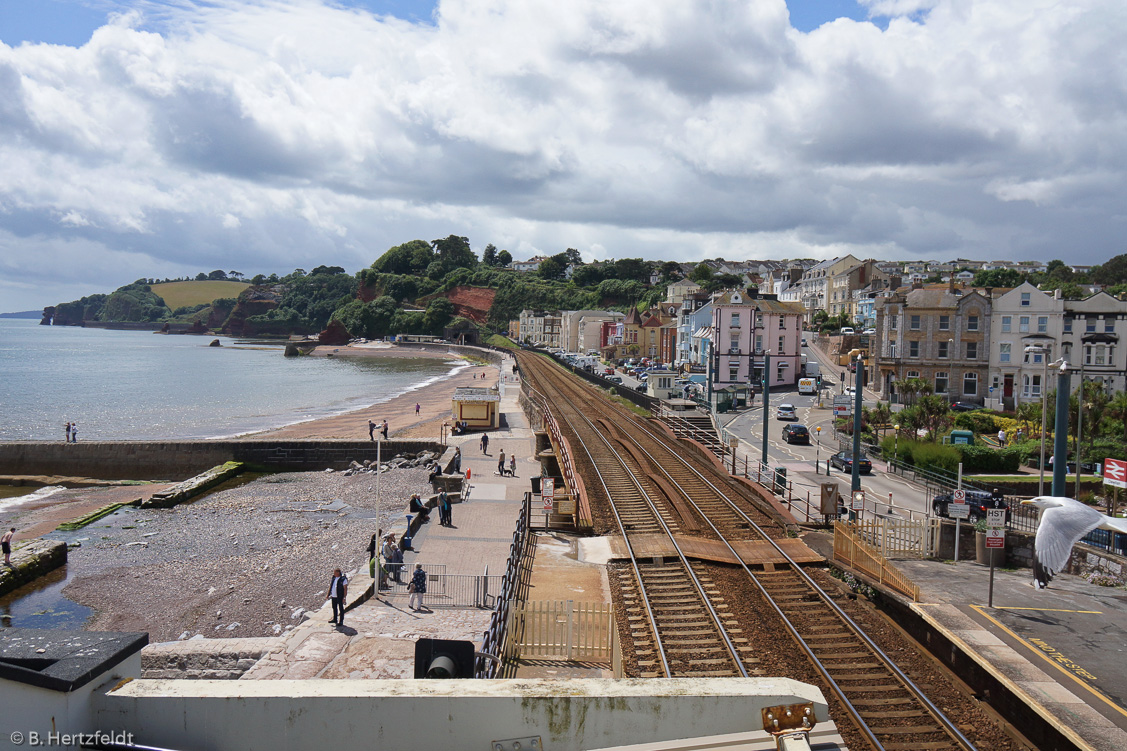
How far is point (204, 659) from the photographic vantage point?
13.4 m

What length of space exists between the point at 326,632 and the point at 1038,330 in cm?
5025

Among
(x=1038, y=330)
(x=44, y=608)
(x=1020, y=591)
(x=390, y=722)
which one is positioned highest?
(x=1038, y=330)

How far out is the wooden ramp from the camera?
53.1ft

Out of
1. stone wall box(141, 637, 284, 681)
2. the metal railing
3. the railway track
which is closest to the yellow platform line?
the railway track

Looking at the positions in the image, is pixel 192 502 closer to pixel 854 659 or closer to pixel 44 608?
pixel 44 608

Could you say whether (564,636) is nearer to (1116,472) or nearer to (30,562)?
(1116,472)

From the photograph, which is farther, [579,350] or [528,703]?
[579,350]

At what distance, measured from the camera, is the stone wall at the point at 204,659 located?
12.9 m

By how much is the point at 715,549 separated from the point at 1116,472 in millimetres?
9437

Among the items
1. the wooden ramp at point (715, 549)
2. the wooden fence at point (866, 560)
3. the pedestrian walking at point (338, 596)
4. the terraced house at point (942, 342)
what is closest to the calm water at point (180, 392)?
the wooden ramp at point (715, 549)

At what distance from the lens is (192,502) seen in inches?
1241

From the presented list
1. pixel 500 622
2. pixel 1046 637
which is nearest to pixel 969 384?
pixel 1046 637

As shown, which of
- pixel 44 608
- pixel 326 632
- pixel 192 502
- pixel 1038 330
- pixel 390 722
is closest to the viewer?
pixel 390 722

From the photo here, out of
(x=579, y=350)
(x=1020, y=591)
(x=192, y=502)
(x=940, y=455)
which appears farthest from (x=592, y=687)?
(x=579, y=350)
